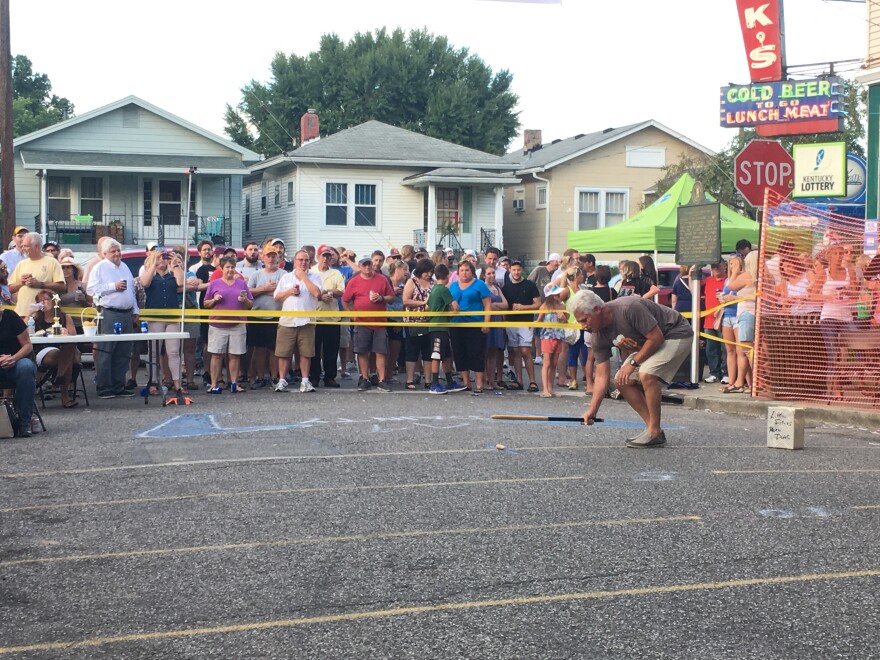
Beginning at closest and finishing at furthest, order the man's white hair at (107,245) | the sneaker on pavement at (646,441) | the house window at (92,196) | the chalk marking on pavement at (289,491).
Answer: the chalk marking on pavement at (289,491)
the sneaker on pavement at (646,441)
the man's white hair at (107,245)
the house window at (92,196)

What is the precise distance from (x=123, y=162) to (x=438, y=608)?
33.8 metres

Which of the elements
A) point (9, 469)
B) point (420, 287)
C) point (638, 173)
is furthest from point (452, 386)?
point (638, 173)

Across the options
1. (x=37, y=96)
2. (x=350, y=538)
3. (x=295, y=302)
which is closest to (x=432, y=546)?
(x=350, y=538)

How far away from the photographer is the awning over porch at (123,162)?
3644 cm

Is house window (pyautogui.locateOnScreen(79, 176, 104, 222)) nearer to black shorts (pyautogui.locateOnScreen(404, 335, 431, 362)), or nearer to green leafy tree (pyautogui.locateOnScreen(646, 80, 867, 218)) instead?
green leafy tree (pyautogui.locateOnScreen(646, 80, 867, 218))

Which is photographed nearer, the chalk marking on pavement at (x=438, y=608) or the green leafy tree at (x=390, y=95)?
the chalk marking on pavement at (x=438, y=608)

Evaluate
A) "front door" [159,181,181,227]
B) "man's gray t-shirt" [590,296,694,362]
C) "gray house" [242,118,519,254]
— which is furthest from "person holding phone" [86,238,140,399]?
"gray house" [242,118,519,254]

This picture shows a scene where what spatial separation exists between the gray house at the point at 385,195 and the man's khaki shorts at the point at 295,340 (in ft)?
77.3

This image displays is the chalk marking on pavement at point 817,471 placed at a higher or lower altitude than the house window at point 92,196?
lower

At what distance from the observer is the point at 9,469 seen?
31.7 feet

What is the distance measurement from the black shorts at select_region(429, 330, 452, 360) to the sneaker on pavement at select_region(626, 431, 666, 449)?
6.02 metres

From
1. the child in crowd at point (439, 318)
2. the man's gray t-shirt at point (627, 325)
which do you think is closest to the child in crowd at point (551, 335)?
the child in crowd at point (439, 318)

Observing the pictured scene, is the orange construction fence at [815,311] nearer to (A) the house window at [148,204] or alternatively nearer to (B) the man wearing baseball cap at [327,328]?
(B) the man wearing baseball cap at [327,328]

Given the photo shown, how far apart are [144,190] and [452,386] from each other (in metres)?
25.0
